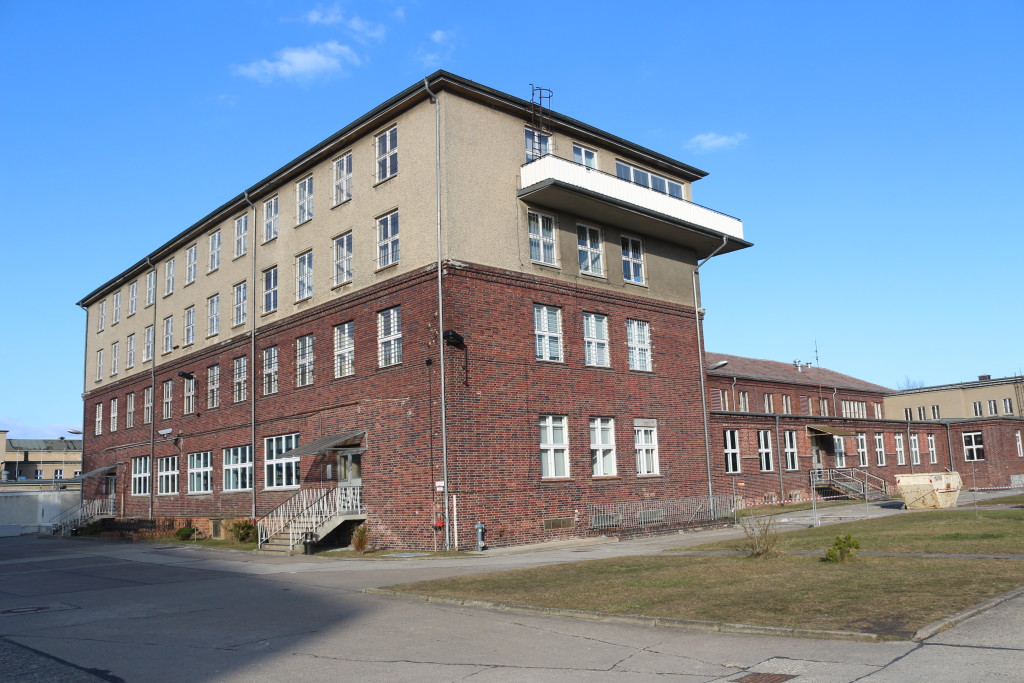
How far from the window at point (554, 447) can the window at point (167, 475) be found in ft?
70.3

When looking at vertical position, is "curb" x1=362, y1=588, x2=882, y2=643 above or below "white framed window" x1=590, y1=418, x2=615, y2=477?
below

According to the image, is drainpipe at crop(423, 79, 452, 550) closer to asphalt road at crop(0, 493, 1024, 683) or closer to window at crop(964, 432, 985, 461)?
asphalt road at crop(0, 493, 1024, 683)

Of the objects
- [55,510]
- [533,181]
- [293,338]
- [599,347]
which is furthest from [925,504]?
[55,510]

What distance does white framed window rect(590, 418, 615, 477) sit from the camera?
27922 millimetres

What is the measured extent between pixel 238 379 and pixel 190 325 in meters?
6.58

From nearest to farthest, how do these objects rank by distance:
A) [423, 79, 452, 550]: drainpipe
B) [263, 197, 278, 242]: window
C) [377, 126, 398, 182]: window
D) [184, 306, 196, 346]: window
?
[423, 79, 452, 550]: drainpipe → [377, 126, 398, 182]: window → [263, 197, 278, 242]: window → [184, 306, 196, 346]: window

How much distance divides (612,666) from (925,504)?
26.8 meters

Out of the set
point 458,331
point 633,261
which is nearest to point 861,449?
point 633,261

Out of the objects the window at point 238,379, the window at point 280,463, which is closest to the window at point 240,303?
the window at point 238,379

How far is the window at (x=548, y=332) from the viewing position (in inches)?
1056

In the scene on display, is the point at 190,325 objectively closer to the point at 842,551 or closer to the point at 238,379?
the point at 238,379

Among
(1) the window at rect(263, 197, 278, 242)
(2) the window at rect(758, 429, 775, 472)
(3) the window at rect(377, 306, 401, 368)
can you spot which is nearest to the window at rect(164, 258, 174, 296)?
(1) the window at rect(263, 197, 278, 242)

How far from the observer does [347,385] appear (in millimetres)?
27797

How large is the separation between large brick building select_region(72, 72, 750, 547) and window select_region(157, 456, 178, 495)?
3.01 m
